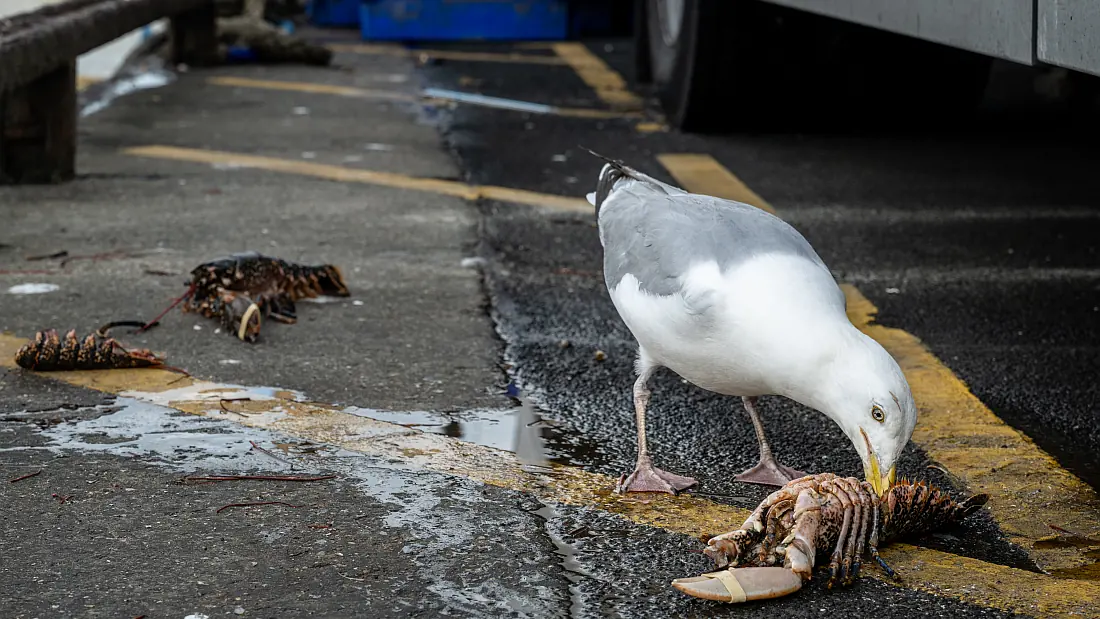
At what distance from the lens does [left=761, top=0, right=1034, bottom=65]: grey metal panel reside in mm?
3062

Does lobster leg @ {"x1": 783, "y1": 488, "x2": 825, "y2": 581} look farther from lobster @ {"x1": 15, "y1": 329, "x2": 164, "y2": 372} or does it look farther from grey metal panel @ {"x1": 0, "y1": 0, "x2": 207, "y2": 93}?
grey metal panel @ {"x1": 0, "y1": 0, "x2": 207, "y2": 93}

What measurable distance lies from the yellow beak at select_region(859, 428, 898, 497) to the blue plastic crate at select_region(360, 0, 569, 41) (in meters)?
10.9

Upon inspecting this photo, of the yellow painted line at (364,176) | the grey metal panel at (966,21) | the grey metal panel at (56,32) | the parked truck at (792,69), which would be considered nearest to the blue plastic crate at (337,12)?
the parked truck at (792,69)

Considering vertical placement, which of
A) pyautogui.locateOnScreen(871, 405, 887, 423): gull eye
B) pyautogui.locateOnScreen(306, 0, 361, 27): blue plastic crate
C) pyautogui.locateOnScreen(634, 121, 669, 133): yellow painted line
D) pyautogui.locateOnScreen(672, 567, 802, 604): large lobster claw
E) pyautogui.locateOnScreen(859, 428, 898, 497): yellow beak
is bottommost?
pyautogui.locateOnScreen(306, 0, 361, 27): blue plastic crate

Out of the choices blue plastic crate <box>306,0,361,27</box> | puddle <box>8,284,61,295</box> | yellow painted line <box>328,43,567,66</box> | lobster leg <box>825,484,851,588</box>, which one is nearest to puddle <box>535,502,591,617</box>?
lobster leg <box>825,484,851,588</box>

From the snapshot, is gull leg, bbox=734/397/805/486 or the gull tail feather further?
the gull tail feather

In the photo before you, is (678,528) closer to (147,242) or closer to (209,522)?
(209,522)

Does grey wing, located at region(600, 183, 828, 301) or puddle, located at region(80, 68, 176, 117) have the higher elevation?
grey wing, located at region(600, 183, 828, 301)

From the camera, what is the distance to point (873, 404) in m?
2.56

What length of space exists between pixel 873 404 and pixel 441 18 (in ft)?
36.1

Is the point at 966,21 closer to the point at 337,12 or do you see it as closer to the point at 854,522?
the point at 854,522

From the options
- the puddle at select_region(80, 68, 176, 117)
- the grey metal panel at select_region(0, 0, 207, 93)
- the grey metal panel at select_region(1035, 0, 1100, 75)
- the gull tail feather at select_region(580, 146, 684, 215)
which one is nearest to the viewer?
the grey metal panel at select_region(1035, 0, 1100, 75)

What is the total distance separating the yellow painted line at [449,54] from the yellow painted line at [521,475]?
7.87 metres

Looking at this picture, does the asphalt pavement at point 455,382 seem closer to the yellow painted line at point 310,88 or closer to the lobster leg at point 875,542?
the lobster leg at point 875,542
